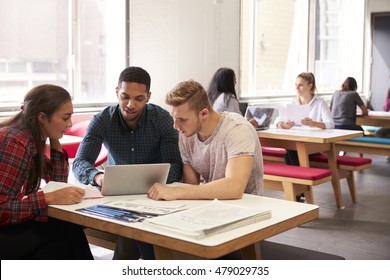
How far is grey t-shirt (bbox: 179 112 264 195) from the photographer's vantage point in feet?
8.79

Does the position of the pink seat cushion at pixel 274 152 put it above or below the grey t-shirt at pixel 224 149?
below

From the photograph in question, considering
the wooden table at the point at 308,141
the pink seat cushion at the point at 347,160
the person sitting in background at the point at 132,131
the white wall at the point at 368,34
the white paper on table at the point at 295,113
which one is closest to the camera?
the person sitting in background at the point at 132,131

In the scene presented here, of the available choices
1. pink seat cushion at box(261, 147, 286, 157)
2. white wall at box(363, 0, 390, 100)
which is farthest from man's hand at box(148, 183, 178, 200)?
white wall at box(363, 0, 390, 100)

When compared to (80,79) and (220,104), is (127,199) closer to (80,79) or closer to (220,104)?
(220,104)

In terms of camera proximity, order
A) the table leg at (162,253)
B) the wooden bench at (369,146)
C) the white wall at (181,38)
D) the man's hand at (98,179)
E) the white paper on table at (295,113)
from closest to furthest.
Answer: the table leg at (162,253) < the man's hand at (98,179) < the white paper on table at (295,113) < the white wall at (181,38) < the wooden bench at (369,146)

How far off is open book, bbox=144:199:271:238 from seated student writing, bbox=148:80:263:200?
23 centimetres

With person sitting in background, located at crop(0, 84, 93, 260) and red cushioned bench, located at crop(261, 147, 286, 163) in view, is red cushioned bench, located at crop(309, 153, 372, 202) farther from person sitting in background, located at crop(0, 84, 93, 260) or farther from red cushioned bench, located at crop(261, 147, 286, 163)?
person sitting in background, located at crop(0, 84, 93, 260)

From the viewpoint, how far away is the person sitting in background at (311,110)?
18.8 feet

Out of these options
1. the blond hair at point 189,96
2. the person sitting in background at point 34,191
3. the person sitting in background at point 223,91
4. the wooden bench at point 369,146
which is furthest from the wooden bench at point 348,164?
the person sitting in background at point 34,191

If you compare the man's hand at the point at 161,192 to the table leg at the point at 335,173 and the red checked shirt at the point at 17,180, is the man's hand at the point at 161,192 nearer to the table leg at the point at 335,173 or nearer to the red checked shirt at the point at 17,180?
the red checked shirt at the point at 17,180

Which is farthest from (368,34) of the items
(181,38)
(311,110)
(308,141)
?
(308,141)

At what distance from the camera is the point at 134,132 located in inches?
126

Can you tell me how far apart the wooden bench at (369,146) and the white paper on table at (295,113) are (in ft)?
5.32

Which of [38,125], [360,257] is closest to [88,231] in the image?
[38,125]
